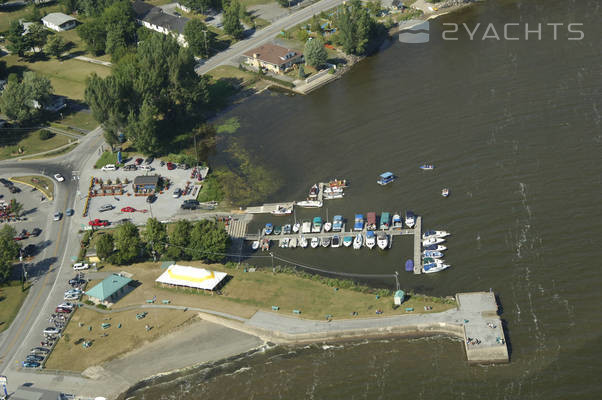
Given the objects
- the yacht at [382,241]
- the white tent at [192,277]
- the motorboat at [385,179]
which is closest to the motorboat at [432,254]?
the yacht at [382,241]

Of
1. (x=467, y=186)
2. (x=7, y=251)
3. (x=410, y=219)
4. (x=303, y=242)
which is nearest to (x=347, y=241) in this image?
(x=303, y=242)

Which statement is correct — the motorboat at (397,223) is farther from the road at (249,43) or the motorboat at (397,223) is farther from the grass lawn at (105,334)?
the road at (249,43)

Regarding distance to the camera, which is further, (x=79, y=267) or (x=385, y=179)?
(x=385, y=179)

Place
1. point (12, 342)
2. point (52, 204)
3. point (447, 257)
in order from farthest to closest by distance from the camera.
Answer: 1. point (52, 204)
2. point (447, 257)
3. point (12, 342)

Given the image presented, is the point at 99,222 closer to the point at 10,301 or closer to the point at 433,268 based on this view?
the point at 10,301

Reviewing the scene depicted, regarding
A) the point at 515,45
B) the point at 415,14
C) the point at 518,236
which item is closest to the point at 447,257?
the point at 518,236

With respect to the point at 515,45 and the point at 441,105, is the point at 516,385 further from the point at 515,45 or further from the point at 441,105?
the point at 515,45

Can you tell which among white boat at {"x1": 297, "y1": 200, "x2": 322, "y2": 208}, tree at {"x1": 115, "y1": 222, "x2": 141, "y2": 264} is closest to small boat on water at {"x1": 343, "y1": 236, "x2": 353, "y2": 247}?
white boat at {"x1": 297, "y1": 200, "x2": 322, "y2": 208}
